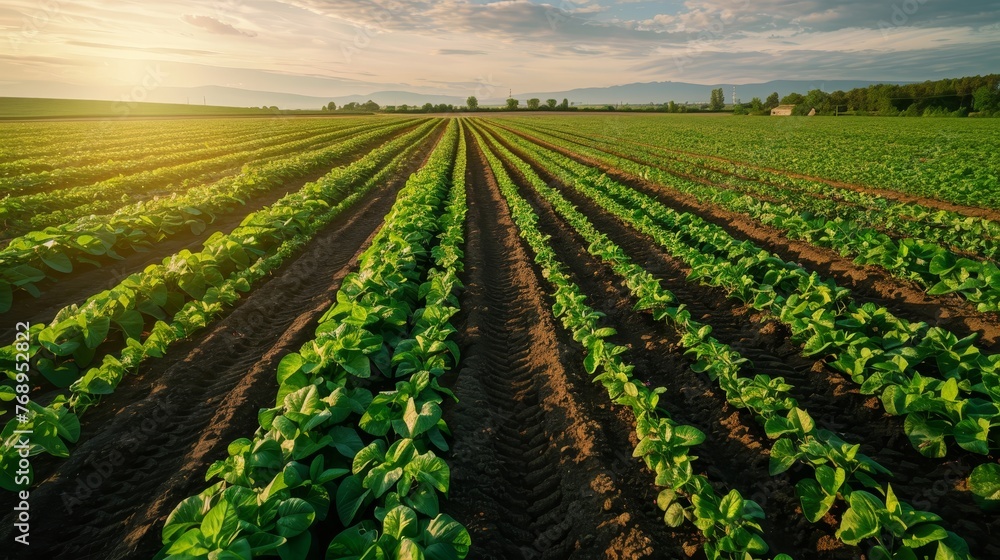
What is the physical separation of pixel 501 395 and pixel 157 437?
3.20 metres

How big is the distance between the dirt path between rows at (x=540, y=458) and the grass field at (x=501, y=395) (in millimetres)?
22

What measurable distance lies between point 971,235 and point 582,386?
9.49 metres

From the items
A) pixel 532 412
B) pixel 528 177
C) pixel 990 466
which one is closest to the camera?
pixel 990 466

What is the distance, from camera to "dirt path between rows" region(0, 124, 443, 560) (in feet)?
10.00

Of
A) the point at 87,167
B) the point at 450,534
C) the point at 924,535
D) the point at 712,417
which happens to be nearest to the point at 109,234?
the point at 450,534

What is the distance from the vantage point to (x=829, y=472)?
2977mm

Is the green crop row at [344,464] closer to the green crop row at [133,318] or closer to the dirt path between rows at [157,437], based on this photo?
the dirt path between rows at [157,437]

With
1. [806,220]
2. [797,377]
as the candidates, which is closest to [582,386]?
[797,377]

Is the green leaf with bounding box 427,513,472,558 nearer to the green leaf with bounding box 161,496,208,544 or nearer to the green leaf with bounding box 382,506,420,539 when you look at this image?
the green leaf with bounding box 382,506,420,539

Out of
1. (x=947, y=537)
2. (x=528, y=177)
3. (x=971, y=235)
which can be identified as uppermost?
(x=528, y=177)

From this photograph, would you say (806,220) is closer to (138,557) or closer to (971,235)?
(971,235)

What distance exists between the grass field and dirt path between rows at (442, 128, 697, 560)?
2 centimetres

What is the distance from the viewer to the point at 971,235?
8.56 m

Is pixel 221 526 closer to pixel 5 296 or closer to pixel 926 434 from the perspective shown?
pixel 926 434
